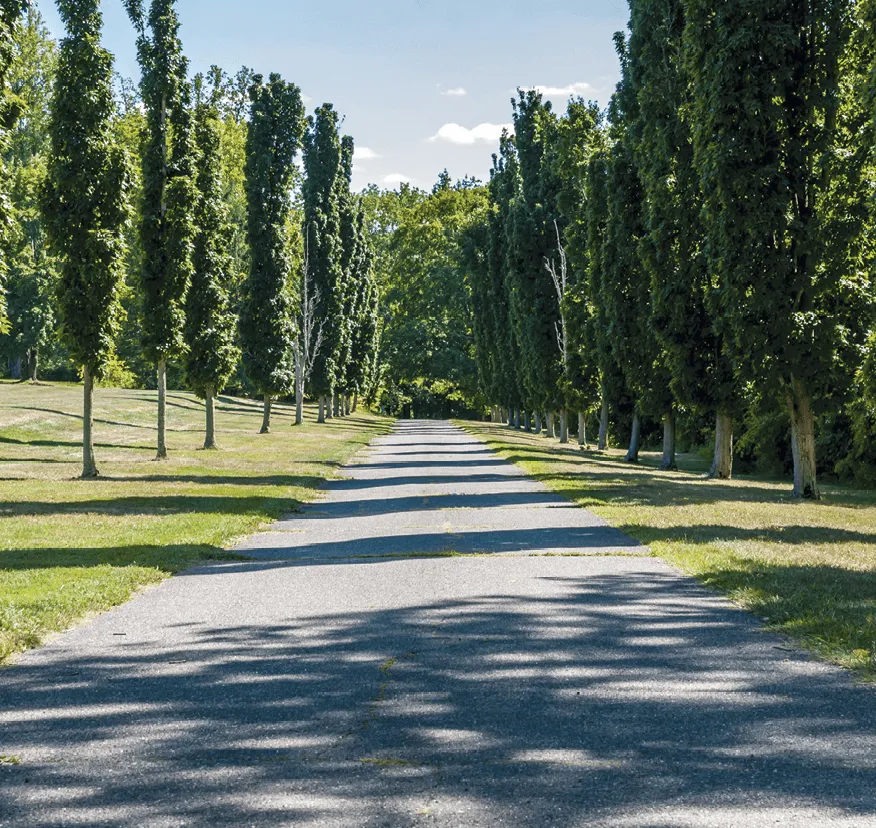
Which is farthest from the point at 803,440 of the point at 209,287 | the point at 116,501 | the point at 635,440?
the point at 209,287

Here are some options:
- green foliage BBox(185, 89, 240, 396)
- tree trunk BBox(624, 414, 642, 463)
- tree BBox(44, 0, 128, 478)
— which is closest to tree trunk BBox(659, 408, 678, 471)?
tree trunk BBox(624, 414, 642, 463)

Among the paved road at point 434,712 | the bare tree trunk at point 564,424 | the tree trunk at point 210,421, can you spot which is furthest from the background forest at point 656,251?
the paved road at point 434,712

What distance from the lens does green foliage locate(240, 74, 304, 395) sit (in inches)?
1711

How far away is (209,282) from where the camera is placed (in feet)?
116

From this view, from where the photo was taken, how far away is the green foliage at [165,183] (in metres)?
30.0

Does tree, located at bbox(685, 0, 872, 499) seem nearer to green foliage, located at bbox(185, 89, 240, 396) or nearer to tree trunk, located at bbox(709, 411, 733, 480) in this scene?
tree trunk, located at bbox(709, 411, 733, 480)

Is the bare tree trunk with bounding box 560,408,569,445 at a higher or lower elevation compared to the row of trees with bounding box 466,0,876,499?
lower

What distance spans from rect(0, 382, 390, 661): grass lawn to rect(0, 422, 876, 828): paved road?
0.83 metres

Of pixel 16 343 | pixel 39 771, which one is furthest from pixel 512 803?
pixel 16 343

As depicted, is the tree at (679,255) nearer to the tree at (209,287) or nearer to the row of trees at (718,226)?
the row of trees at (718,226)

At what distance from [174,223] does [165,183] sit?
4.49ft

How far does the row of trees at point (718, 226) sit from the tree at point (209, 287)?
42.2 ft

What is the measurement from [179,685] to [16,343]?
5780 cm

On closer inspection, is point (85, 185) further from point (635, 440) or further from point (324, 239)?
point (324, 239)
